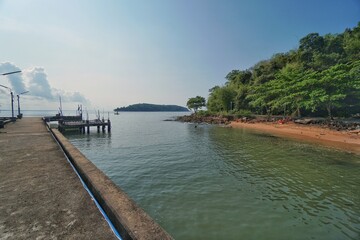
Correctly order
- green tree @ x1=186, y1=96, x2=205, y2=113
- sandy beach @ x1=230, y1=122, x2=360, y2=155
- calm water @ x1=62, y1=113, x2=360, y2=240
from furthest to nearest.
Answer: green tree @ x1=186, y1=96, x2=205, y2=113, sandy beach @ x1=230, y1=122, x2=360, y2=155, calm water @ x1=62, y1=113, x2=360, y2=240

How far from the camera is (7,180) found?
4.81m

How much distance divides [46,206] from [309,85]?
32.3 meters

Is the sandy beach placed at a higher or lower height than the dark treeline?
lower

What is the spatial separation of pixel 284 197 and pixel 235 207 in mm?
2246

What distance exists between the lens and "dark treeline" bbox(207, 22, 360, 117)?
24938 mm

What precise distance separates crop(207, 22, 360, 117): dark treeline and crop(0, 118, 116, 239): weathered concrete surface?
28839 mm

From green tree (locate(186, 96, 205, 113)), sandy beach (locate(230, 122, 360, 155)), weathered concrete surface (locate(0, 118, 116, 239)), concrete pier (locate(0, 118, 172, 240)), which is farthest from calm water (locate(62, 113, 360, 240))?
green tree (locate(186, 96, 205, 113))

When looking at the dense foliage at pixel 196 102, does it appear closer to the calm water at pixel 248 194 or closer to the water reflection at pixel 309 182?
the water reflection at pixel 309 182

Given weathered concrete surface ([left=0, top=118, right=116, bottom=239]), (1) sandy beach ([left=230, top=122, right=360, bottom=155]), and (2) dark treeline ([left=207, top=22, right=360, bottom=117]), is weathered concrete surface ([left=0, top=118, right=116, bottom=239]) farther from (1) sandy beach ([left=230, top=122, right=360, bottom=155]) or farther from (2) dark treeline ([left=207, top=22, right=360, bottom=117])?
(2) dark treeline ([left=207, top=22, right=360, bottom=117])

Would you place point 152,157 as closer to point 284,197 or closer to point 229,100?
point 284,197

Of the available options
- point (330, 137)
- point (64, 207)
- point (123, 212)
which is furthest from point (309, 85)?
point (64, 207)

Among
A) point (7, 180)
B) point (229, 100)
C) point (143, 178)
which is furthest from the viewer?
point (229, 100)

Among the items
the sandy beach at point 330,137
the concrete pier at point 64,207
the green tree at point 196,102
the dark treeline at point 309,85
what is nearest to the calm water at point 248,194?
the concrete pier at point 64,207

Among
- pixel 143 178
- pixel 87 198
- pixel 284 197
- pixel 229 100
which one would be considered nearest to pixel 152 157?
pixel 143 178
